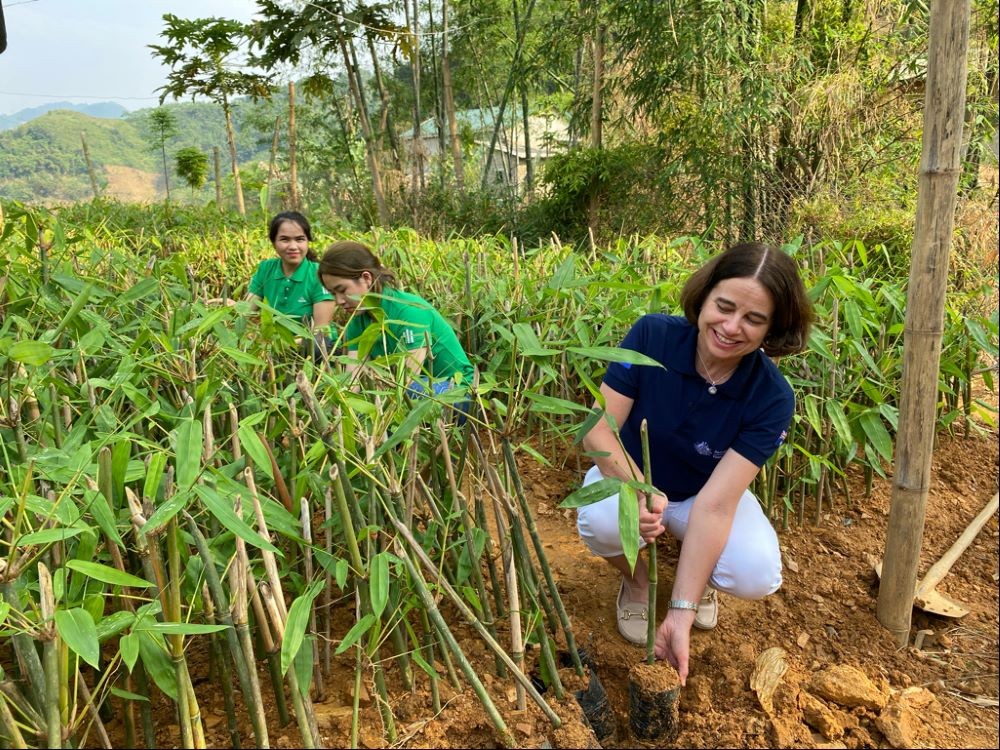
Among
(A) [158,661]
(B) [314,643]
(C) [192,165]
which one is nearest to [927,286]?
(B) [314,643]

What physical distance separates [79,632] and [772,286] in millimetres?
1006

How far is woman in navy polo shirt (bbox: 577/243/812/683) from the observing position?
3.73ft

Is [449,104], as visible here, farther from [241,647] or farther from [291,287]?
[241,647]

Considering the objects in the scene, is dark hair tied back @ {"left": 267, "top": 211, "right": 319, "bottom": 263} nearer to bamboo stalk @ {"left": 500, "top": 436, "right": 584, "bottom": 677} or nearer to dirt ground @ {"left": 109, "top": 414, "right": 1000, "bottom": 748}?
dirt ground @ {"left": 109, "top": 414, "right": 1000, "bottom": 748}

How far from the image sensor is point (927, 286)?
1.09 metres

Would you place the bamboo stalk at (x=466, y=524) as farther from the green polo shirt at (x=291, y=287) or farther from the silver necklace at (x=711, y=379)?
the green polo shirt at (x=291, y=287)

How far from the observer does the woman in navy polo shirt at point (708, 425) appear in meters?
1.14

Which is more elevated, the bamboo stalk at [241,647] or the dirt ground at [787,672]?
the bamboo stalk at [241,647]

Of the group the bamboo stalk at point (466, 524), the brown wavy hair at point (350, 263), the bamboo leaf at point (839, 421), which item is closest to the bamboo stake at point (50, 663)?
the bamboo stalk at point (466, 524)

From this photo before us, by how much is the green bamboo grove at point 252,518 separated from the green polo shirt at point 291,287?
942 millimetres

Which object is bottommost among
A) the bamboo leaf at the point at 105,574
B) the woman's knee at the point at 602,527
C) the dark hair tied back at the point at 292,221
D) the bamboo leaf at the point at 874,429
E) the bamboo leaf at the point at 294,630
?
the woman's knee at the point at 602,527

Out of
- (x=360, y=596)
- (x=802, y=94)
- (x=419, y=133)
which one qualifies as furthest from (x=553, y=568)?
(x=419, y=133)

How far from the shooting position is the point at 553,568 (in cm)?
155

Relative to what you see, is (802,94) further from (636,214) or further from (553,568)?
(553,568)
